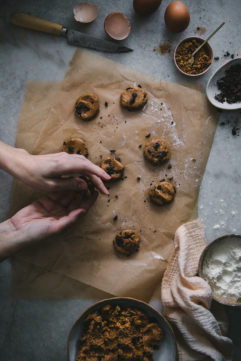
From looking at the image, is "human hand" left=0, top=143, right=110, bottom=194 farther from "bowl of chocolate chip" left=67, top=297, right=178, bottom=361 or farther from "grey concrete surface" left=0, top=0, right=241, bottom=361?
"bowl of chocolate chip" left=67, top=297, right=178, bottom=361

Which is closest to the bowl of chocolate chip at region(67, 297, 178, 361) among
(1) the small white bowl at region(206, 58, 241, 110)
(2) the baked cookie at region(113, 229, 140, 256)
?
(2) the baked cookie at region(113, 229, 140, 256)

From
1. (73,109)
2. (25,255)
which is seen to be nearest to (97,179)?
(73,109)

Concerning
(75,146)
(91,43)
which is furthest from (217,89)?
(75,146)

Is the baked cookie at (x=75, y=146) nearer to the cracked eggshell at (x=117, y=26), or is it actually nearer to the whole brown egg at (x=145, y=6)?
the cracked eggshell at (x=117, y=26)

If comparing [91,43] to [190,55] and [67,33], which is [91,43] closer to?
[67,33]

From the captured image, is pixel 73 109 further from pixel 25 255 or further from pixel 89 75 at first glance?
pixel 25 255

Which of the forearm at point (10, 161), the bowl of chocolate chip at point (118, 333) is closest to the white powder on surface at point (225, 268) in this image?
the bowl of chocolate chip at point (118, 333)
